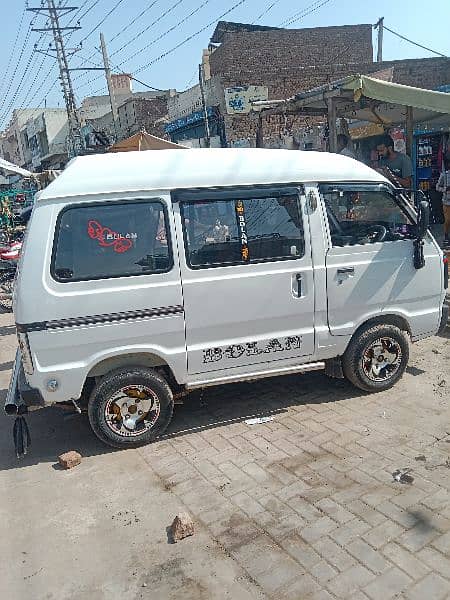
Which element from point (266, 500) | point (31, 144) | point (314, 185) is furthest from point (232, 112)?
point (31, 144)

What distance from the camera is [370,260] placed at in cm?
430

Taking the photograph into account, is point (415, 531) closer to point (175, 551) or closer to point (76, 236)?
point (175, 551)

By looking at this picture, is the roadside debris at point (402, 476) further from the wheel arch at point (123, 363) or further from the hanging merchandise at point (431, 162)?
the hanging merchandise at point (431, 162)

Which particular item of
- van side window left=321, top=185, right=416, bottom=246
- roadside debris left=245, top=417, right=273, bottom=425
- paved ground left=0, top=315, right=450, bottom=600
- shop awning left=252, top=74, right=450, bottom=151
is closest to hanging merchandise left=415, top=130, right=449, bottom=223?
shop awning left=252, top=74, right=450, bottom=151

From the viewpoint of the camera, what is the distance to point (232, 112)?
19.4 meters

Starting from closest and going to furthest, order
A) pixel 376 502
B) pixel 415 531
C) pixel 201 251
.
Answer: pixel 415 531, pixel 376 502, pixel 201 251

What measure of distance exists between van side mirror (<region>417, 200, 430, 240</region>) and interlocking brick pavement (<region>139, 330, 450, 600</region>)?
152cm

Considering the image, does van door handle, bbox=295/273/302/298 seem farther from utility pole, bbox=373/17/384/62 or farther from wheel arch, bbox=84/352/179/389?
utility pole, bbox=373/17/384/62

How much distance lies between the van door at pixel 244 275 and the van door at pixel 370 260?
0.28 m

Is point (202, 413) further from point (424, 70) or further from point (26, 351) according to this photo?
point (424, 70)

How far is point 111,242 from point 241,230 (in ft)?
3.52

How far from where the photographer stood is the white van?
3.62 m

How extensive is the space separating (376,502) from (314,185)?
2.57 metres

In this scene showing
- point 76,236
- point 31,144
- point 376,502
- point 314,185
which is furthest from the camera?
point 31,144
